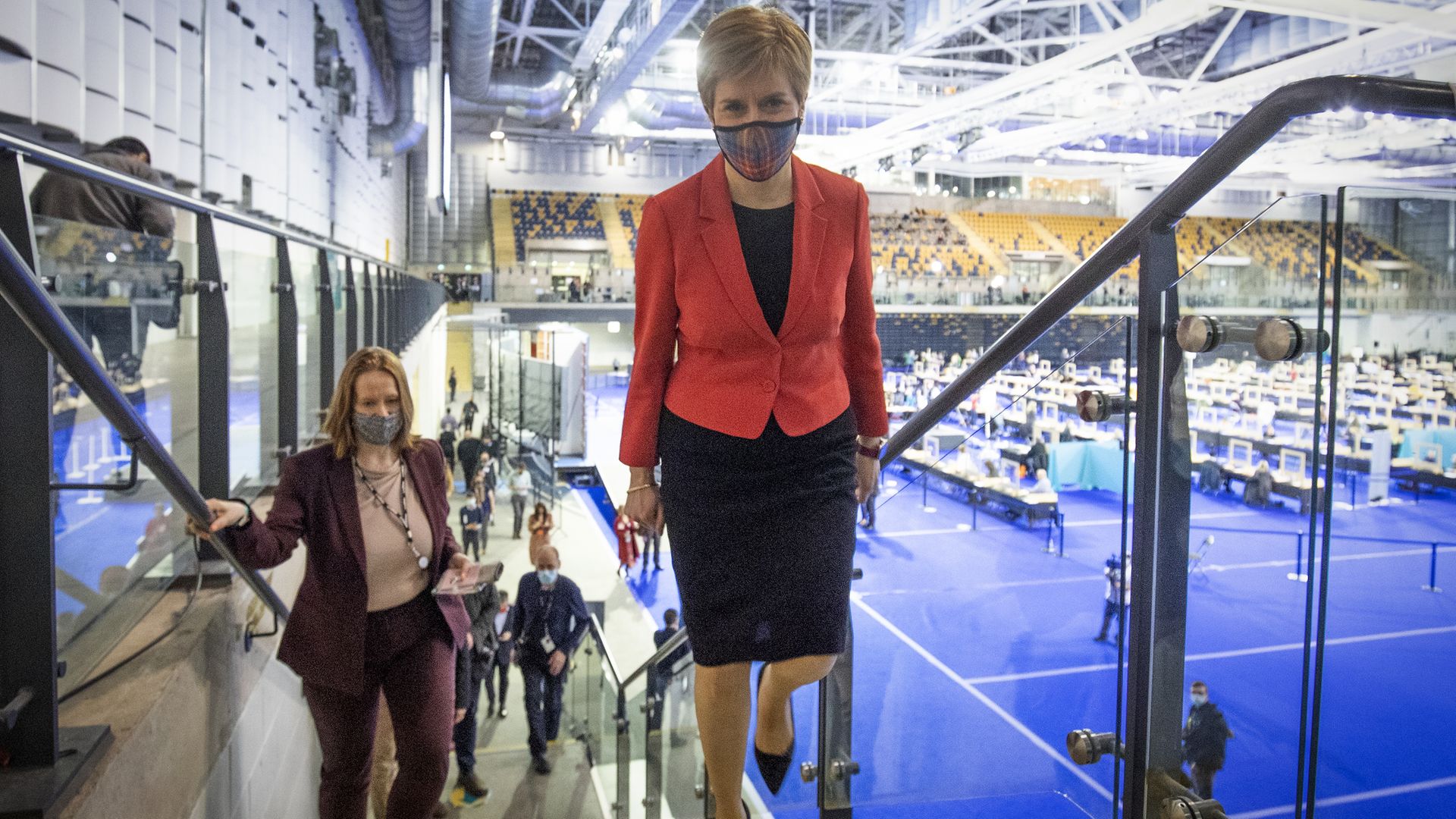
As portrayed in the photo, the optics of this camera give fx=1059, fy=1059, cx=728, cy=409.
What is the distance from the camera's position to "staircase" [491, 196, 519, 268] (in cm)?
3131

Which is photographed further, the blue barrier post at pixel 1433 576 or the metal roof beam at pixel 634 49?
the metal roof beam at pixel 634 49

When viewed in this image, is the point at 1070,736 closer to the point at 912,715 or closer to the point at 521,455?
the point at 912,715

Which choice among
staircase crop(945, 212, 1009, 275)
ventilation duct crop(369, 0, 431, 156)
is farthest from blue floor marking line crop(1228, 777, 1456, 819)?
staircase crop(945, 212, 1009, 275)

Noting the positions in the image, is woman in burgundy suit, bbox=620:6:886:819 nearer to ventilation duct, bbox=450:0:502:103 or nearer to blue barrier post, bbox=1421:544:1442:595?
blue barrier post, bbox=1421:544:1442:595

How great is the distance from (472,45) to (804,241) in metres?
16.8

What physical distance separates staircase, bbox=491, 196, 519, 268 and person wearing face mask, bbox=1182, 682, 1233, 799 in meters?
29.7

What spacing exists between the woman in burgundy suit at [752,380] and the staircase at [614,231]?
29812mm

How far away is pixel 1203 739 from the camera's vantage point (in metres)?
1.38

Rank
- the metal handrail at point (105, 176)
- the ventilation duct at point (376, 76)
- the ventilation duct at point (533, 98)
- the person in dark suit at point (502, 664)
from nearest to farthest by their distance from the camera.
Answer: the metal handrail at point (105, 176)
the person in dark suit at point (502, 664)
the ventilation duct at point (376, 76)
the ventilation duct at point (533, 98)

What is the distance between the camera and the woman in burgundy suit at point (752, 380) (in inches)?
58.5

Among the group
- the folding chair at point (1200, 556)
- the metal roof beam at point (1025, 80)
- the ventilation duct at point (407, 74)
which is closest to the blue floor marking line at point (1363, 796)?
the folding chair at point (1200, 556)

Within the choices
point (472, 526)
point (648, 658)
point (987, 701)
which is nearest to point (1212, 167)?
point (987, 701)

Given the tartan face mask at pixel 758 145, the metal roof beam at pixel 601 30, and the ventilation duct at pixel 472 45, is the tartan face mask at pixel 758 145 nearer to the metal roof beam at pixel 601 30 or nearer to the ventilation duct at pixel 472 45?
the metal roof beam at pixel 601 30

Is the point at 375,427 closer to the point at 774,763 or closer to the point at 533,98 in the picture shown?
the point at 774,763
